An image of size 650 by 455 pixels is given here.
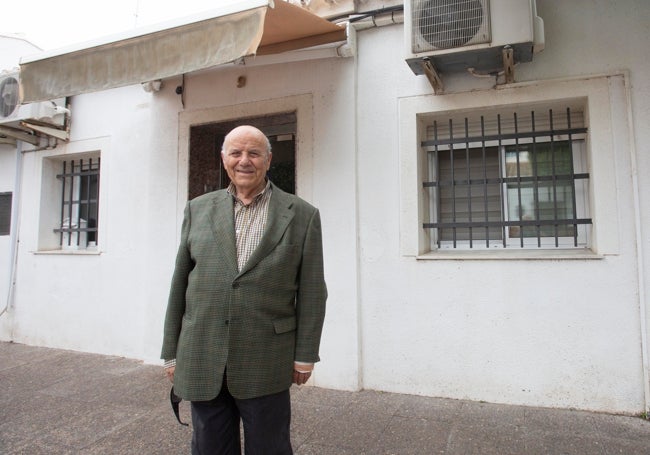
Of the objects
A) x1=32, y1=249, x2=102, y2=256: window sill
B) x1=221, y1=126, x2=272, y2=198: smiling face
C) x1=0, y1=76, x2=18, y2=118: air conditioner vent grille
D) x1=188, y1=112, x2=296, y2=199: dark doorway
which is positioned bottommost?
x1=32, y1=249, x2=102, y2=256: window sill

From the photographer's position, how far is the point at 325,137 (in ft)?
13.1

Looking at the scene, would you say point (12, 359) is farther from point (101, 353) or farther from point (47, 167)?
point (47, 167)

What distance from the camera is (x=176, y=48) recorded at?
3434 mm

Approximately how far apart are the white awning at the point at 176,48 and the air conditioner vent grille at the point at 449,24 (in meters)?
0.70

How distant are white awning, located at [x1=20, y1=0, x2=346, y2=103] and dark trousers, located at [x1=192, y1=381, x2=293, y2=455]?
2.32m

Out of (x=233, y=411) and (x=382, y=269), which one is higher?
(x=382, y=269)

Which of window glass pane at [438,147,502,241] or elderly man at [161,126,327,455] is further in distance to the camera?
window glass pane at [438,147,502,241]

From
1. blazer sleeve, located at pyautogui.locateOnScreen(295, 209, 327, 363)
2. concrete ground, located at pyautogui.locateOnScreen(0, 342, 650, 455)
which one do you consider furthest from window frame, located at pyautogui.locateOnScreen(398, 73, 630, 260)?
blazer sleeve, located at pyautogui.locateOnScreen(295, 209, 327, 363)

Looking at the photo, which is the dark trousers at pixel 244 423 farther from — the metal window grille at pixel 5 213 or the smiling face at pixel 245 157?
the metal window grille at pixel 5 213

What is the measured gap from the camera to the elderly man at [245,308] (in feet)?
5.90

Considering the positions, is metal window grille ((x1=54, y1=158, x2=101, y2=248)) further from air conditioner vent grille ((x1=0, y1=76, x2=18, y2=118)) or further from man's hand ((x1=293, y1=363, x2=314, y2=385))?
man's hand ((x1=293, y1=363, x2=314, y2=385))

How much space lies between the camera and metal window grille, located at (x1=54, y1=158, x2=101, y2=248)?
18.6ft

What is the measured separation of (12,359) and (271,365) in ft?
15.6

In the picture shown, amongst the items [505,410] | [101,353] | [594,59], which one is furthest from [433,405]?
[101,353]
